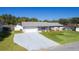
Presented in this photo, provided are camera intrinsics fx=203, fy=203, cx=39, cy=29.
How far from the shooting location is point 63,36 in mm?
4512

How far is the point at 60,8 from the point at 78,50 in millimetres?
974

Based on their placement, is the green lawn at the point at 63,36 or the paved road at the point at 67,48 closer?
the paved road at the point at 67,48

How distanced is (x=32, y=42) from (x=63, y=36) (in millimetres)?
705

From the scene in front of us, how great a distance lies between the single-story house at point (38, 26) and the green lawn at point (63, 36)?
0.36ft

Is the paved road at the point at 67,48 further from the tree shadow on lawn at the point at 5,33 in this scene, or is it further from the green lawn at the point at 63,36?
the tree shadow on lawn at the point at 5,33

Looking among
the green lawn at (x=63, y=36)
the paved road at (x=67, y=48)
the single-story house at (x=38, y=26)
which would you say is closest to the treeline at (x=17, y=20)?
the single-story house at (x=38, y=26)

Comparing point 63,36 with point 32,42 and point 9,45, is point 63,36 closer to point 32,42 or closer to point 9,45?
point 32,42

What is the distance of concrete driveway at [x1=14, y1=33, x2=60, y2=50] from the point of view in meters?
4.39

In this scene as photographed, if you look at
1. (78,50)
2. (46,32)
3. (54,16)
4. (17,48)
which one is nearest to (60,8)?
(54,16)

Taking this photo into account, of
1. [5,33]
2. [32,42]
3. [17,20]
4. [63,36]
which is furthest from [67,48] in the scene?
[5,33]

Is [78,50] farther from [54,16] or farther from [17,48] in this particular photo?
[17,48]

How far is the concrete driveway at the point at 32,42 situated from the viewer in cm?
439

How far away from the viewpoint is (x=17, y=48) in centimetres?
439
